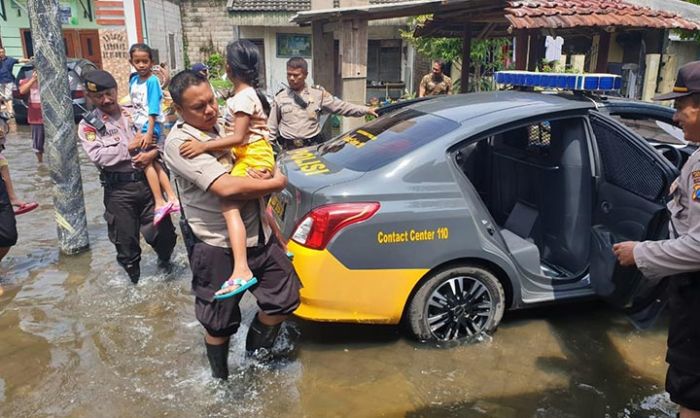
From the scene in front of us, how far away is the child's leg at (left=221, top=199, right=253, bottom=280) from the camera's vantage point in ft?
9.25

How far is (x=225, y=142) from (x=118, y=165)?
6.08ft

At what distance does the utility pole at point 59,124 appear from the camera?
4797mm

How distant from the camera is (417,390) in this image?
317 centimetres

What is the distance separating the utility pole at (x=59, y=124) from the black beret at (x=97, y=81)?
3.28 feet

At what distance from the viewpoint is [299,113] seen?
19.4 ft

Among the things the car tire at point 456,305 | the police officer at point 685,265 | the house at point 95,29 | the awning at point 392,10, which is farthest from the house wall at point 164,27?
the police officer at point 685,265

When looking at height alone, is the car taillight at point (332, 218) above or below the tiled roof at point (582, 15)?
below

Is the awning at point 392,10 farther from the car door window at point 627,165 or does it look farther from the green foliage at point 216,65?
the green foliage at point 216,65

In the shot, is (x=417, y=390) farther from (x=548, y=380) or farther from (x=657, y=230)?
(x=657, y=230)

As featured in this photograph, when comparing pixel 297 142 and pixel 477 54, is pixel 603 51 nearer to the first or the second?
pixel 477 54

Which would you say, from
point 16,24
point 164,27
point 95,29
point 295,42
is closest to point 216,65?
point 164,27

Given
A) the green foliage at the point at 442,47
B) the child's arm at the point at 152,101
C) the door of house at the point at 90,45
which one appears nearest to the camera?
the child's arm at the point at 152,101

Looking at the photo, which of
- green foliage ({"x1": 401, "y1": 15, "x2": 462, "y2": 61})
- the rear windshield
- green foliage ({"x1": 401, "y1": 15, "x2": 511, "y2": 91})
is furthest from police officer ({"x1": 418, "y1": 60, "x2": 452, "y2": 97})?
the rear windshield

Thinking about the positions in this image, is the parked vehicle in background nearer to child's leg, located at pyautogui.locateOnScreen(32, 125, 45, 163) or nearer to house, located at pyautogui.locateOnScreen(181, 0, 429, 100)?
child's leg, located at pyautogui.locateOnScreen(32, 125, 45, 163)
